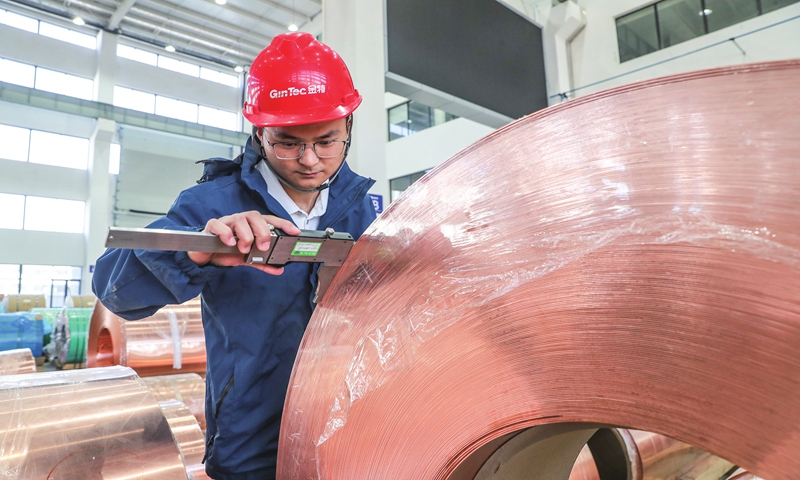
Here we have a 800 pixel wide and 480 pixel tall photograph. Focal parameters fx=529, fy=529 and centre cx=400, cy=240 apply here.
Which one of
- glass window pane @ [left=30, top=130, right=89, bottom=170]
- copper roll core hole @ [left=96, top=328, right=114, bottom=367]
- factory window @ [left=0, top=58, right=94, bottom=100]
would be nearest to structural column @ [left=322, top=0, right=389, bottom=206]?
copper roll core hole @ [left=96, top=328, right=114, bottom=367]

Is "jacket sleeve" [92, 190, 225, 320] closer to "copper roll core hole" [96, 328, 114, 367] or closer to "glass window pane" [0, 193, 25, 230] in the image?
"copper roll core hole" [96, 328, 114, 367]

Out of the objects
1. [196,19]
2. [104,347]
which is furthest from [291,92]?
[196,19]

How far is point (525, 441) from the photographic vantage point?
24.1 inches

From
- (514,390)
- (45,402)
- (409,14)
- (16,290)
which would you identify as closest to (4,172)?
(16,290)

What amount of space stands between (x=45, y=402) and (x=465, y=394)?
0.76 metres

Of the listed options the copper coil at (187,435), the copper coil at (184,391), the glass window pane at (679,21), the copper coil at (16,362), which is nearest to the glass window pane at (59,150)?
the copper coil at (16,362)

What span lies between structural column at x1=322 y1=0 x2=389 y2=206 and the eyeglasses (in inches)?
97.9

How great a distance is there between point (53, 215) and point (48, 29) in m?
4.29

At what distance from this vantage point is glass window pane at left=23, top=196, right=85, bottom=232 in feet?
39.1

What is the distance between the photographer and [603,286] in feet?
1.39

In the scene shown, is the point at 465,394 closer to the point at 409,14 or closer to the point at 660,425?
the point at 660,425

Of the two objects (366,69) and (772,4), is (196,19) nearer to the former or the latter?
(366,69)

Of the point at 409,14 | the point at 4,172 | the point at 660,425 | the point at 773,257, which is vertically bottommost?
the point at 660,425

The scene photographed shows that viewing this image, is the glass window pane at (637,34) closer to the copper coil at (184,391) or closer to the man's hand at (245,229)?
the copper coil at (184,391)
